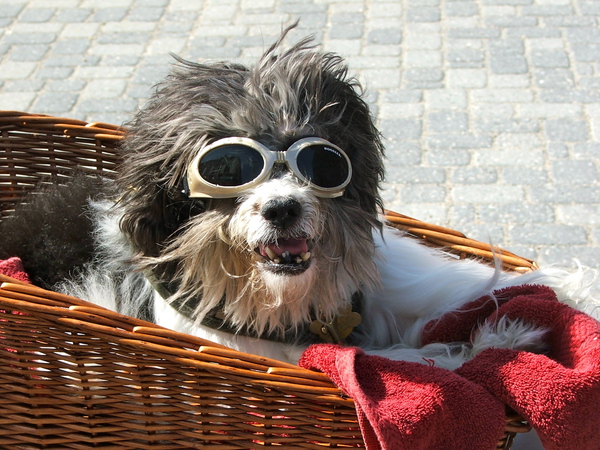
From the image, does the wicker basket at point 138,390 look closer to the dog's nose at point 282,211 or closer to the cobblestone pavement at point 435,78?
the dog's nose at point 282,211

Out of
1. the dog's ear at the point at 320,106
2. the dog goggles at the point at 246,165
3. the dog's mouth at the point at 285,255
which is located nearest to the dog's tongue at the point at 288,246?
the dog's mouth at the point at 285,255

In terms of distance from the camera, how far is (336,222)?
2.54 metres

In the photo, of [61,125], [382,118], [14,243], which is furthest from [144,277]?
[382,118]

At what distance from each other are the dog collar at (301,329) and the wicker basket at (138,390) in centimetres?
40

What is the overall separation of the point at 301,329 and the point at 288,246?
1.54 feet

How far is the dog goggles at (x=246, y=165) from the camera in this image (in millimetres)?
2391

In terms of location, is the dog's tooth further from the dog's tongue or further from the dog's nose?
the dog's nose

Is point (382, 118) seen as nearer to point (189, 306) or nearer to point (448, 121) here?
point (448, 121)

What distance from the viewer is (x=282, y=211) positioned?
2330 mm

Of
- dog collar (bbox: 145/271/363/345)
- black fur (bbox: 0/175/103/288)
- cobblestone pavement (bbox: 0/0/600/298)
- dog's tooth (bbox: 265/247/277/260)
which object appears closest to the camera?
dog's tooth (bbox: 265/247/277/260)

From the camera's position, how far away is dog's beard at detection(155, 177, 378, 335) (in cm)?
239

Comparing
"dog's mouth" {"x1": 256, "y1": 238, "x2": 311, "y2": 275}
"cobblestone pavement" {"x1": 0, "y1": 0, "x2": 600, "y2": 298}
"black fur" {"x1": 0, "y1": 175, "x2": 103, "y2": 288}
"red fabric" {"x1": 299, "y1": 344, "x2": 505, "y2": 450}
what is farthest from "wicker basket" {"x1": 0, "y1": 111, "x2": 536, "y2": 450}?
"cobblestone pavement" {"x1": 0, "y1": 0, "x2": 600, "y2": 298}

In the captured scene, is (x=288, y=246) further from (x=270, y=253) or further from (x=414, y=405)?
(x=414, y=405)

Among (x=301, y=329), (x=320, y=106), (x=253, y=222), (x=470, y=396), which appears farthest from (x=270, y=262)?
(x=470, y=396)
